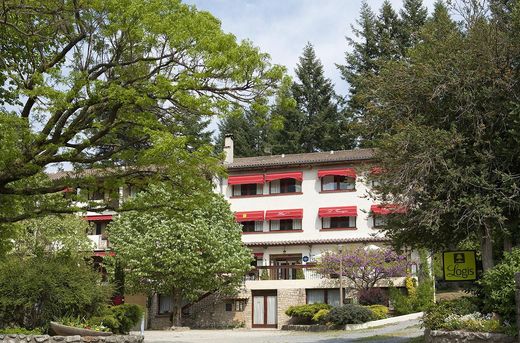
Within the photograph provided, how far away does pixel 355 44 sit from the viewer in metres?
58.8

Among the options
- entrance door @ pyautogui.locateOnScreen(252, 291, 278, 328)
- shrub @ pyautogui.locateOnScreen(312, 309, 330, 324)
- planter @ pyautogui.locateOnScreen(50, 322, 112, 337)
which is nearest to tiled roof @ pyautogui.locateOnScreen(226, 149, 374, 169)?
entrance door @ pyautogui.locateOnScreen(252, 291, 278, 328)

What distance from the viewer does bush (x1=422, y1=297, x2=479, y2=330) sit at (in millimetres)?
17484

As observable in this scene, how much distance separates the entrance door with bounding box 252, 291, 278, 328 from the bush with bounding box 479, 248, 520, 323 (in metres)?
26.5

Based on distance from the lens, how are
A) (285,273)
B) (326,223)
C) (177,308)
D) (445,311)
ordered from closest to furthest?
(445,311)
(177,308)
(285,273)
(326,223)

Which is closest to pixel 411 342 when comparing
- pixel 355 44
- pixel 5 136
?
pixel 5 136

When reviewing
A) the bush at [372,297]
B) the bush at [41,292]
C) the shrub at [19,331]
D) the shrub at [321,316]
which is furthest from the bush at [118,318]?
the bush at [372,297]

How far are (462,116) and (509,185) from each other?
2.17 meters

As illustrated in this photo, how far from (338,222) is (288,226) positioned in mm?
3670

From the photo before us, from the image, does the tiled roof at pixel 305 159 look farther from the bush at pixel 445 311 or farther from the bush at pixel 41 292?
the bush at pixel 41 292

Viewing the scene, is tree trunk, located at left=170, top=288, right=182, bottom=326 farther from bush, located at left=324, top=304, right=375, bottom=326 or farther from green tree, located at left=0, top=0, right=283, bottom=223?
green tree, located at left=0, top=0, right=283, bottom=223

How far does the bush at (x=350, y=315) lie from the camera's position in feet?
106

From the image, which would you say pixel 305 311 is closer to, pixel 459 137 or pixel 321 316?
pixel 321 316

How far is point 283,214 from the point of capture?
46.3 m

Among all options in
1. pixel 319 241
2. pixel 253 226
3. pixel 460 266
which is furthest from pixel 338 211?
pixel 460 266
